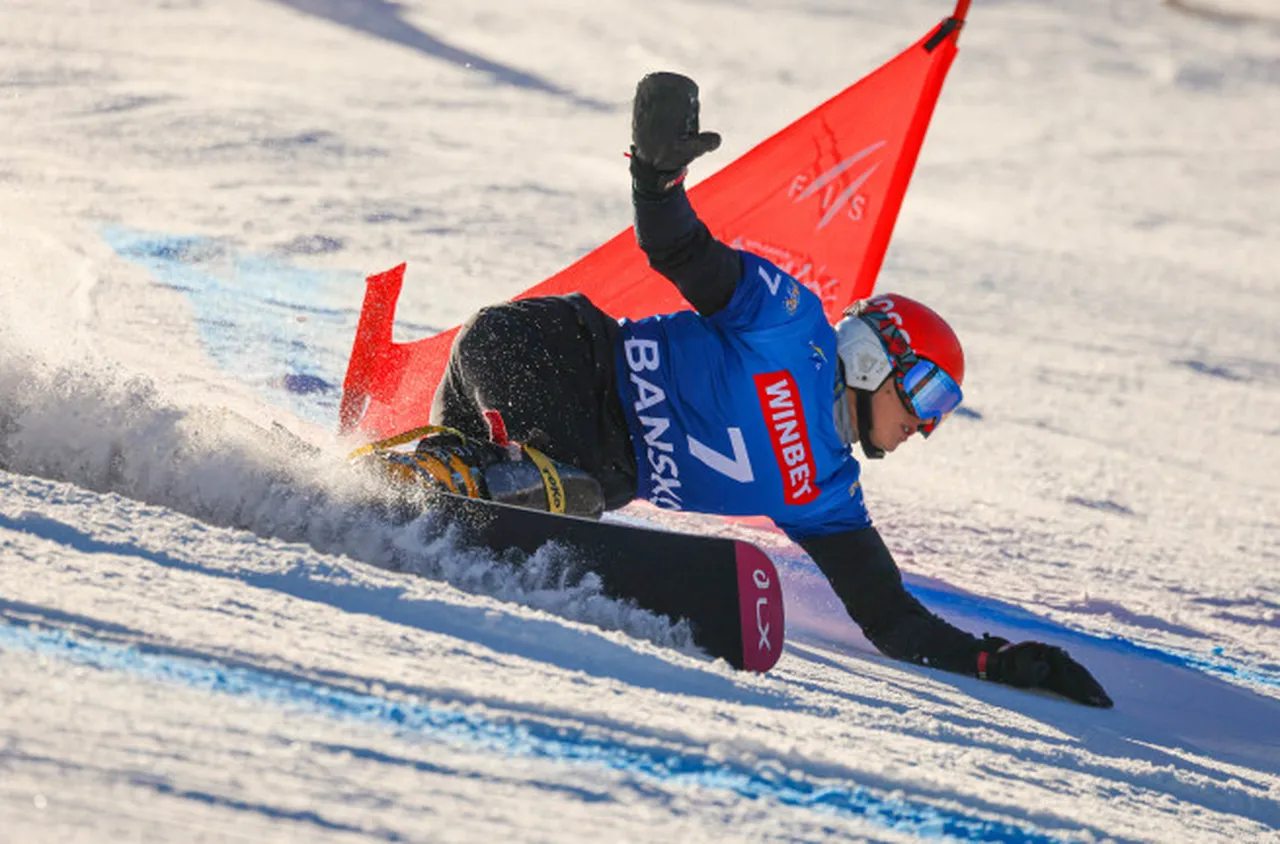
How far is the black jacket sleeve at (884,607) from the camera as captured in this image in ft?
10.2

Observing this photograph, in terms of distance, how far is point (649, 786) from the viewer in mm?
1622

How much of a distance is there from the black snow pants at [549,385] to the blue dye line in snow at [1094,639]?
103cm

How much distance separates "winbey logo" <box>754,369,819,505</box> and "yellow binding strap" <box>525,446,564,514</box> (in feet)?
1.52

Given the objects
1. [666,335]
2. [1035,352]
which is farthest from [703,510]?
[1035,352]

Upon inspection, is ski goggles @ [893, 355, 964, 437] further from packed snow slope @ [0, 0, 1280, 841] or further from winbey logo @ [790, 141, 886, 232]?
winbey logo @ [790, 141, 886, 232]

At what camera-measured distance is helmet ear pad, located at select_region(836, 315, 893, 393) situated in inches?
126

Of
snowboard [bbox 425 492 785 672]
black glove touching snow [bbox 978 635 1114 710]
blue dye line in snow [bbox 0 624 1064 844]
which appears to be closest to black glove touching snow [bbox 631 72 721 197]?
snowboard [bbox 425 492 785 672]

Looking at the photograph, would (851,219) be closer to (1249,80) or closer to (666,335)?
(666,335)

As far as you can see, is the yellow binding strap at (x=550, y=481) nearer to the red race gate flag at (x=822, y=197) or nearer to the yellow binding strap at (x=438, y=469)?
the yellow binding strap at (x=438, y=469)

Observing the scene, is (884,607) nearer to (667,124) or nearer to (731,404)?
(731,404)

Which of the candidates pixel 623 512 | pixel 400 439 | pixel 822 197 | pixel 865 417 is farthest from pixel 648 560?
pixel 822 197

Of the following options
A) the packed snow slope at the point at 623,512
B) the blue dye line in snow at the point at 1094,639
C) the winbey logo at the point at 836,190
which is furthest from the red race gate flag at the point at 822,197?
the blue dye line in snow at the point at 1094,639

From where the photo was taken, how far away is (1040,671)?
3023 millimetres

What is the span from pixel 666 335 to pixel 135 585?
152 centimetres
